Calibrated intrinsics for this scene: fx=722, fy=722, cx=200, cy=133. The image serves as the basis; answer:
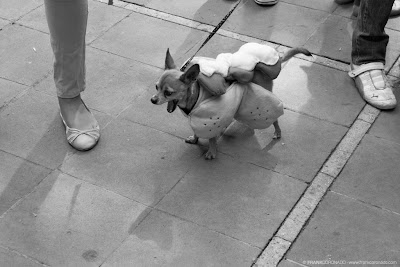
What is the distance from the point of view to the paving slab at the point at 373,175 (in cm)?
436

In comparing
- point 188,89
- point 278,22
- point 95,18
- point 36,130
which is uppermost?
point 188,89

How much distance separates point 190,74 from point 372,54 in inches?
75.1

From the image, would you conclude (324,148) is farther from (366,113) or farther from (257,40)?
(257,40)

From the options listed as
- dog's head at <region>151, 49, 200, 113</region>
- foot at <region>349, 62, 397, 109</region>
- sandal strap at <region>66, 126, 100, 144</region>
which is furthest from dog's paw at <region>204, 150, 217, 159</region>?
foot at <region>349, 62, 397, 109</region>

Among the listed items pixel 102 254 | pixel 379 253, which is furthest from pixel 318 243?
pixel 102 254

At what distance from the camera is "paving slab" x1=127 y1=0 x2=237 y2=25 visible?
6.22 metres

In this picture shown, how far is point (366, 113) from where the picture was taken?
16.8 ft

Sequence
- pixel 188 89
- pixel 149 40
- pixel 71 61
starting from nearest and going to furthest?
pixel 188 89, pixel 71 61, pixel 149 40

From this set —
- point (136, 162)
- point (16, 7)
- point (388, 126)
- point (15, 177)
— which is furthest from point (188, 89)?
point (16, 7)

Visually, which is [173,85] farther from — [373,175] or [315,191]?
[373,175]

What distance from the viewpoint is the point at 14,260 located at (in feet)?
12.8

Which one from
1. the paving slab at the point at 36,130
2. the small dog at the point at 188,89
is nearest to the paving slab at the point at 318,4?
the small dog at the point at 188,89

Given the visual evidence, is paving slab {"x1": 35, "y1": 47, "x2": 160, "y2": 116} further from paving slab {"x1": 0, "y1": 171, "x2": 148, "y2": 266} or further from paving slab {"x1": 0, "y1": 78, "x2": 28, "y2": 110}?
paving slab {"x1": 0, "y1": 171, "x2": 148, "y2": 266}

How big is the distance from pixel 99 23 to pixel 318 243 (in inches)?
118
